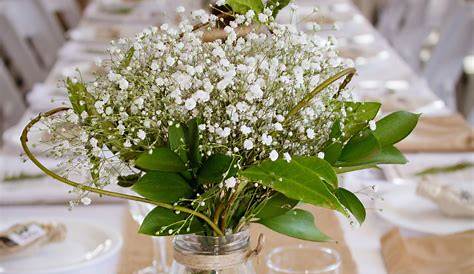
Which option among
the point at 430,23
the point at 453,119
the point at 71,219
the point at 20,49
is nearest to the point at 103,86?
the point at 71,219

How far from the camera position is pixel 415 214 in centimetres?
146

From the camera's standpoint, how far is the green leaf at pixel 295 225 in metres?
0.89

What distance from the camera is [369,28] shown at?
134 inches

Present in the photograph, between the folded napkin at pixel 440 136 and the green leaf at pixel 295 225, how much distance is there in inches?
39.4

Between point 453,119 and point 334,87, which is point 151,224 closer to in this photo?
point 334,87

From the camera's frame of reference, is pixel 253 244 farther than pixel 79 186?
Yes

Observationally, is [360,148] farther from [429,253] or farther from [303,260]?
[429,253]

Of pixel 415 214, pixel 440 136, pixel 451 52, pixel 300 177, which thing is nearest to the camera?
pixel 300 177

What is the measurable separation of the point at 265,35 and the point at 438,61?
9.49ft

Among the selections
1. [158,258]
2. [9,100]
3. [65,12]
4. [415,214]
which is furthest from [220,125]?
[65,12]

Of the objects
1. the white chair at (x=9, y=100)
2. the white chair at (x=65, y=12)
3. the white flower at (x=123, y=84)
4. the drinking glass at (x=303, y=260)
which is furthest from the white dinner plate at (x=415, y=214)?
the white chair at (x=65, y=12)

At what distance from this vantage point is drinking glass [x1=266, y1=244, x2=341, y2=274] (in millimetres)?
1081

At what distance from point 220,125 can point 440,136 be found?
1.19 meters

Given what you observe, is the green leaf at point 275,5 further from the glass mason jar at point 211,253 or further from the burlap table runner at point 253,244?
the burlap table runner at point 253,244
